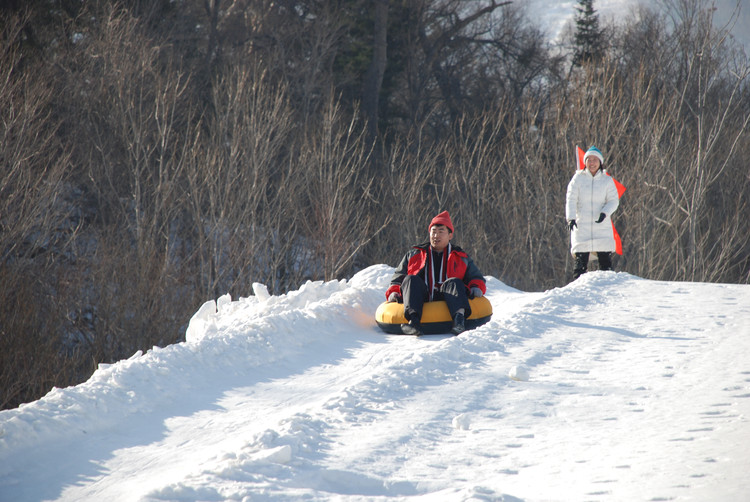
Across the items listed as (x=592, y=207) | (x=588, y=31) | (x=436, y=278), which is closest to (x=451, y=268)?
(x=436, y=278)

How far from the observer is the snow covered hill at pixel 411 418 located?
316 centimetres

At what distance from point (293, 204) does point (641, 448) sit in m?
16.1

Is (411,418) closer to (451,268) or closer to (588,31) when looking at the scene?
(451,268)

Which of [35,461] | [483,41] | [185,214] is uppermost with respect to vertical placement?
[483,41]

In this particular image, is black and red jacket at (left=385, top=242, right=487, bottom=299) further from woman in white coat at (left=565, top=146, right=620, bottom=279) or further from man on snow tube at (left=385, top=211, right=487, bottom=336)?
woman in white coat at (left=565, top=146, right=620, bottom=279)

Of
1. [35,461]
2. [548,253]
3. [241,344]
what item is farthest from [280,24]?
[35,461]

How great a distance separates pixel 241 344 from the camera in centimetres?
547

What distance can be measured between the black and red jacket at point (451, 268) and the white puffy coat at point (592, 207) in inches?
86.1

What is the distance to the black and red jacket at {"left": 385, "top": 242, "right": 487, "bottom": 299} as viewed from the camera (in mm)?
6474

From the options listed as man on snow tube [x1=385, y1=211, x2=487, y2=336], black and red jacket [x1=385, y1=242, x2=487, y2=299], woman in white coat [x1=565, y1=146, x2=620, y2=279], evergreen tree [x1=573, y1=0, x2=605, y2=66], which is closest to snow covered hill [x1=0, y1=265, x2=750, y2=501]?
man on snow tube [x1=385, y1=211, x2=487, y2=336]

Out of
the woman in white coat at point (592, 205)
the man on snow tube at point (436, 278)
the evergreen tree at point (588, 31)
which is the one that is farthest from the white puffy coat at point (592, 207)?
the evergreen tree at point (588, 31)

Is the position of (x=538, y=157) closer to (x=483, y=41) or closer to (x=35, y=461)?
(x=483, y=41)

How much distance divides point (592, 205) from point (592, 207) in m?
0.02

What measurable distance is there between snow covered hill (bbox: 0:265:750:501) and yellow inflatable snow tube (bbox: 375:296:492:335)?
8.8 inches
